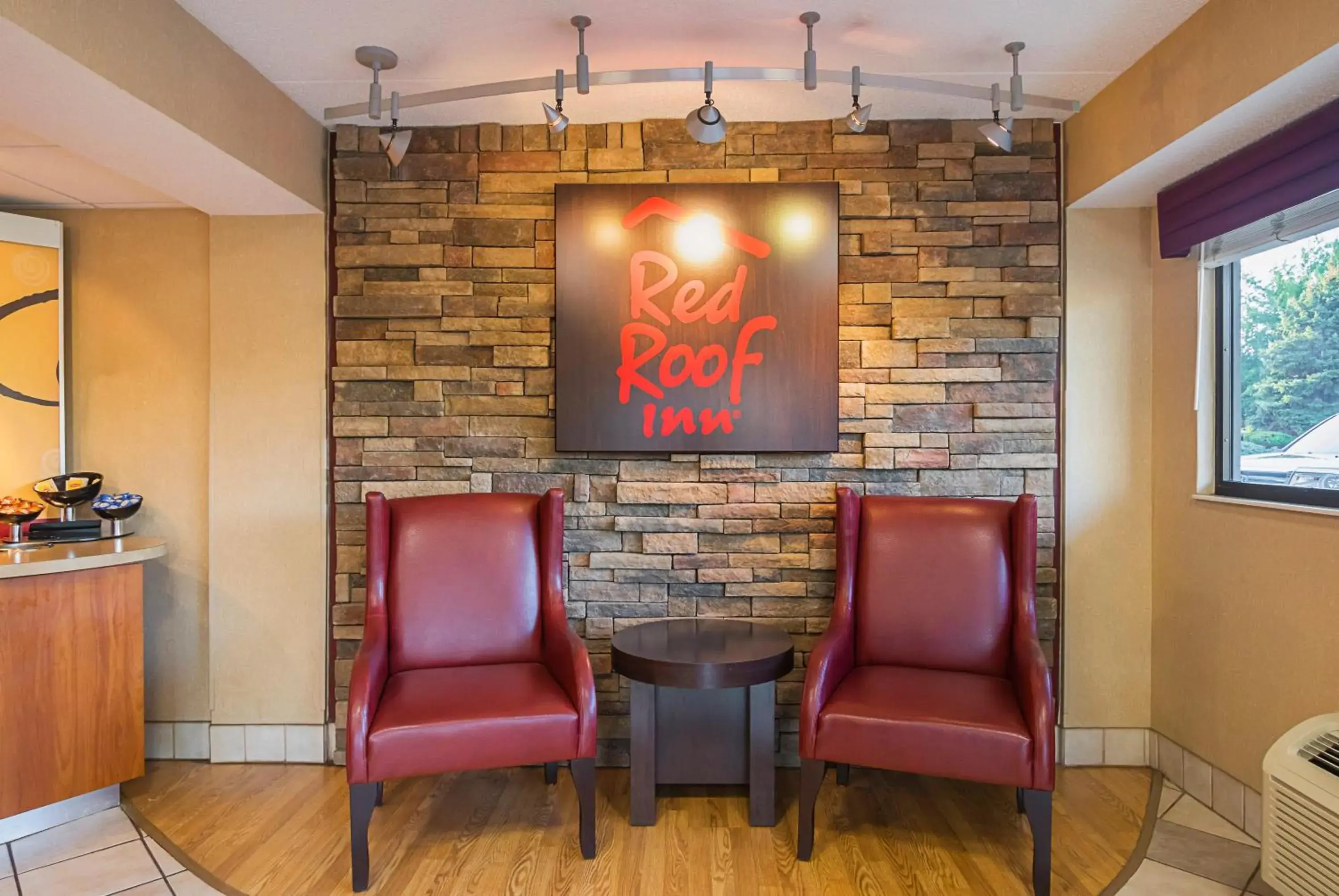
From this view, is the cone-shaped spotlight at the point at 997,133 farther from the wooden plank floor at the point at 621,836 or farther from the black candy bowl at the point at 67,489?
the black candy bowl at the point at 67,489

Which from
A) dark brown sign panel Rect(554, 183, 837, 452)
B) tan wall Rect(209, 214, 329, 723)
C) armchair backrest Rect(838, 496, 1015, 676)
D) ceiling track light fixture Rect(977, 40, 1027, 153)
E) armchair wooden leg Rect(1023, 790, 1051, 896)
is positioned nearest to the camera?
armchair wooden leg Rect(1023, 790, 1051, 896)

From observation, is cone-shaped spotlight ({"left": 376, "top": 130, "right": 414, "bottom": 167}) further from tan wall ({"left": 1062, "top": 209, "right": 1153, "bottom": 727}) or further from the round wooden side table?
tan wall ({"left": 1062, "top": 209, "right": 1153, "bottom": 727})

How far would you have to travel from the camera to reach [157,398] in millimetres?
3107

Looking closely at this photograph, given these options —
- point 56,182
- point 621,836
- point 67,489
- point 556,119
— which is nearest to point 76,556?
point 67,489

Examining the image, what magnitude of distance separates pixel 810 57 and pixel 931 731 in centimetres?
184

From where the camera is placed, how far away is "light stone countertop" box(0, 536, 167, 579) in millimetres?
2369

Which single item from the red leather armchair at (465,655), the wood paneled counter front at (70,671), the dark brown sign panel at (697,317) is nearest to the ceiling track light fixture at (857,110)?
the dark brown sign panel at (697,317)

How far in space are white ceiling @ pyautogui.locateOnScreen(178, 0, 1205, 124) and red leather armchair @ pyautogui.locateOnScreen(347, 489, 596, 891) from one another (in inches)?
54.6

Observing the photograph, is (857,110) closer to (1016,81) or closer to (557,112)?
(1016,81)

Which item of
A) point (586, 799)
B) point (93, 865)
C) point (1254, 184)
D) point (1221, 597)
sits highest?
point (1254, 184)

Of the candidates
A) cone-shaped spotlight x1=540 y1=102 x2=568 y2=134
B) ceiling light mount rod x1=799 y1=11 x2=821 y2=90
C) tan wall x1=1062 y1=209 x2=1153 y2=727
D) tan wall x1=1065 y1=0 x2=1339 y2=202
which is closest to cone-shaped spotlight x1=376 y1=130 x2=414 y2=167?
cone-shaped spotlight x1=540 y1=102 x2=568 y2=134

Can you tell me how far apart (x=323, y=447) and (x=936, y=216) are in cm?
246

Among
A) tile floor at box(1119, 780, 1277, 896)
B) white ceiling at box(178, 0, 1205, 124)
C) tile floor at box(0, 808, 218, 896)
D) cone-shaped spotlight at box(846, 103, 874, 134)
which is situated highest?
white ceiling at box(178, 0, 1205, 124)

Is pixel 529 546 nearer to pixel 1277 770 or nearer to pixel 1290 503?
pixel 1277 770
